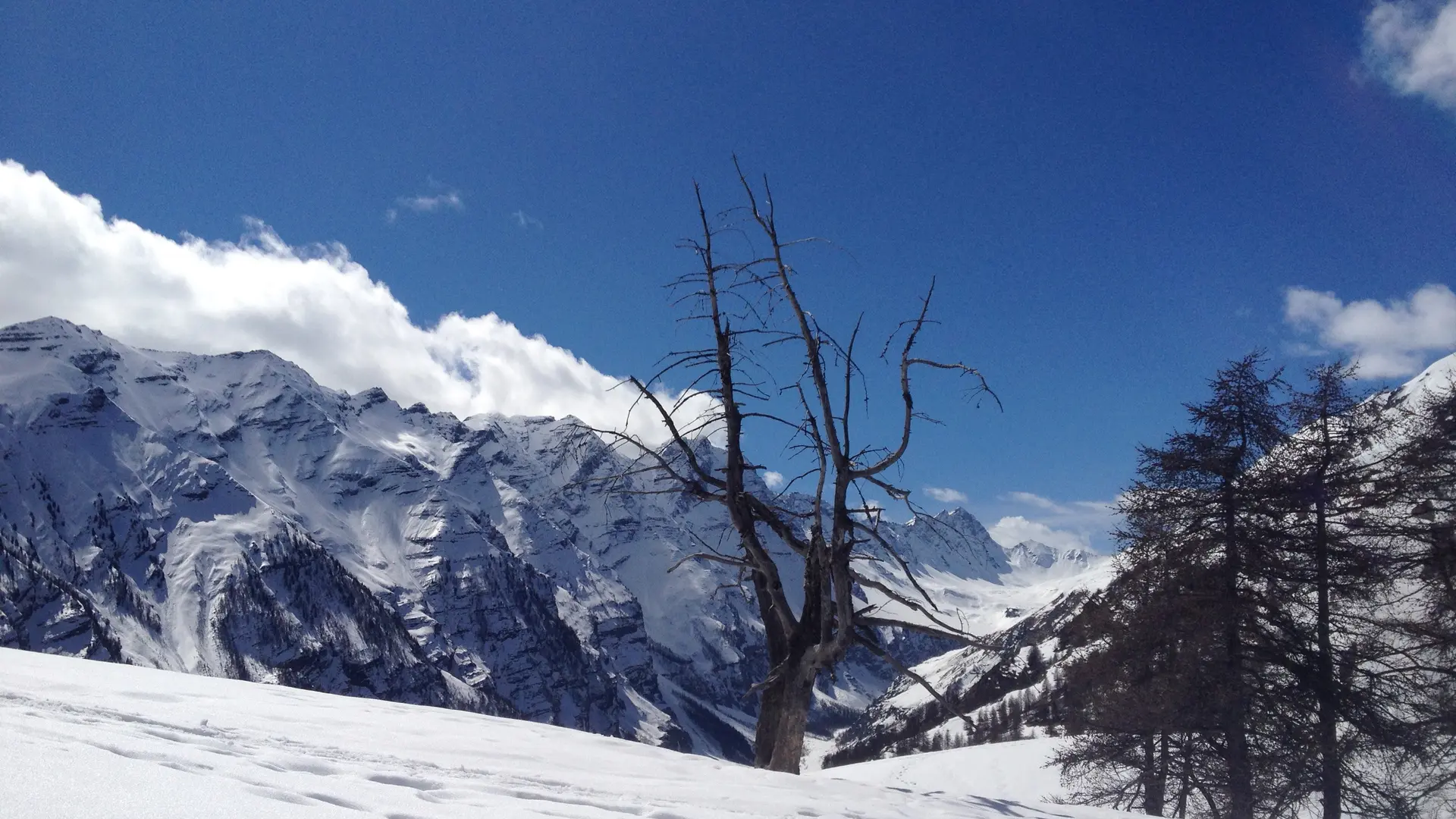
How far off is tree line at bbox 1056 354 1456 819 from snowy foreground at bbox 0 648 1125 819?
7.90 m

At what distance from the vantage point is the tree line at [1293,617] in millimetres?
13062

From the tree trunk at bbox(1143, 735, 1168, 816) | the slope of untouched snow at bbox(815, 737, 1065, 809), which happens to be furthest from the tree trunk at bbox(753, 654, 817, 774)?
the slope of untouched snow at bbox(815, 737, 1065, 809)

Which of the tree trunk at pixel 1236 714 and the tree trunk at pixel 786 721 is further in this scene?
the tree trunk at pixel 1236 714

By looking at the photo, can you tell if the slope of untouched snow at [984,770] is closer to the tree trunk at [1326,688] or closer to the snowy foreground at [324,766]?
the tree trunk at [1326,688]

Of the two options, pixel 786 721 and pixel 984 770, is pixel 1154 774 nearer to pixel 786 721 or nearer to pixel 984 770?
pixel 984 770

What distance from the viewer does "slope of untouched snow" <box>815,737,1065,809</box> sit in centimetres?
2119

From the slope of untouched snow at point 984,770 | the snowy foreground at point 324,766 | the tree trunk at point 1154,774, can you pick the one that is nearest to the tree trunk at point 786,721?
the snowy foreground at point 324,766

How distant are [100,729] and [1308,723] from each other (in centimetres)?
1556

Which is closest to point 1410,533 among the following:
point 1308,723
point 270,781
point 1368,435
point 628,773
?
point 1368,435

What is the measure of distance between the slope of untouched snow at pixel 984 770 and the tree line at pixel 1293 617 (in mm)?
5653

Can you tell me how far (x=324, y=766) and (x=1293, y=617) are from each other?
15783 millimetres

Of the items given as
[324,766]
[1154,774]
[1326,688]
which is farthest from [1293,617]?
[324,766]

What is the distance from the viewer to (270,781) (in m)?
3.84

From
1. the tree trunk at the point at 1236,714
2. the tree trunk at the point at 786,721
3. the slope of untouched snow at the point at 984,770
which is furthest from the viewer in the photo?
the slope of untouched snow at the point at 984,770
